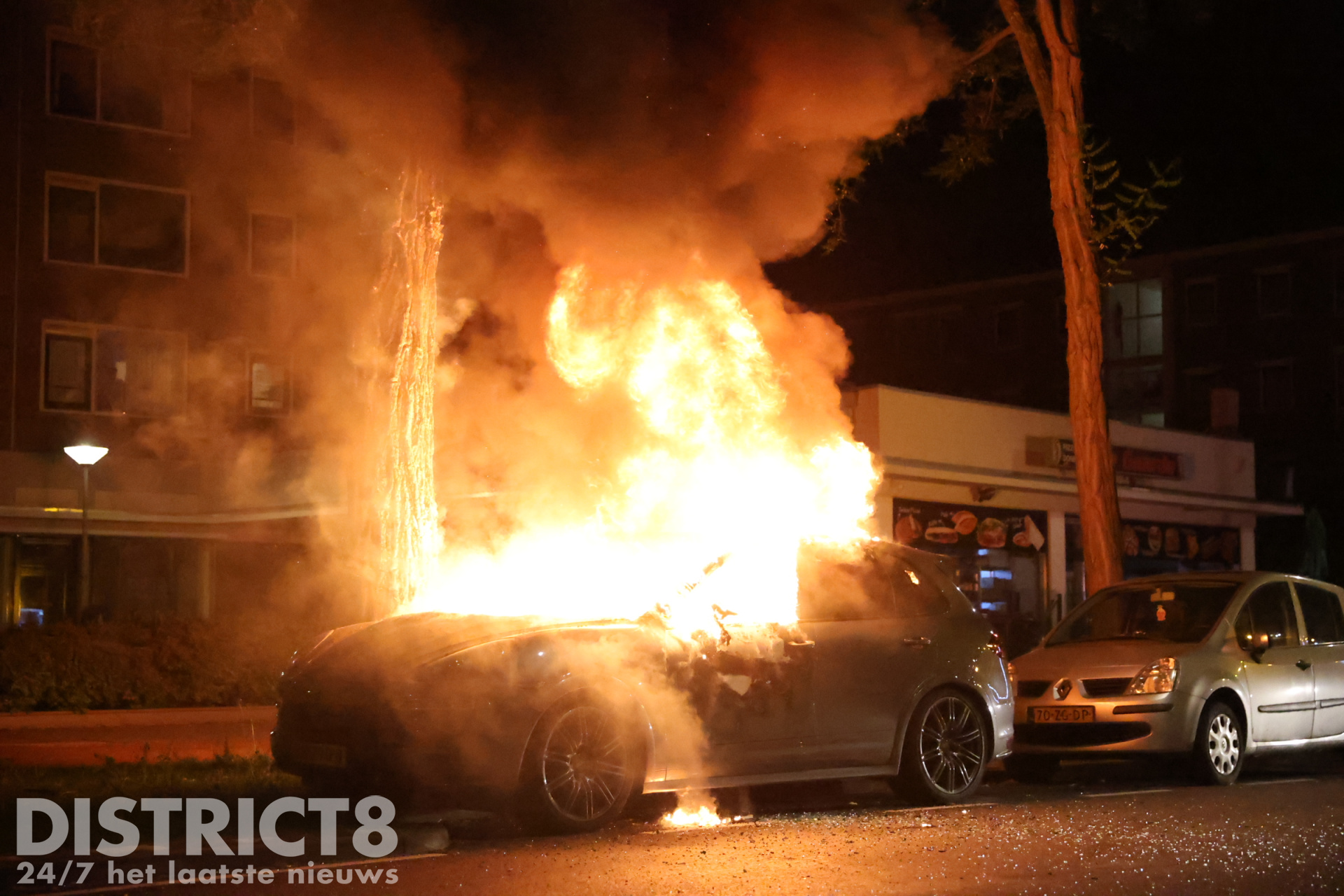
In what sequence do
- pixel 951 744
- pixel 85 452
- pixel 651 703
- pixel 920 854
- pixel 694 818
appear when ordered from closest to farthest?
pixel 920 854
pixel 651 703
pixel 694 818
pixel 951 744
pixel 85 452

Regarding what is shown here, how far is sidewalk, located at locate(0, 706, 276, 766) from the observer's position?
1041 cm

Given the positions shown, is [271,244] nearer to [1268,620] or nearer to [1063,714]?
[1063,714]

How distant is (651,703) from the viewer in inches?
308

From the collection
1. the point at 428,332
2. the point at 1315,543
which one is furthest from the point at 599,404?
the point at 1315,543

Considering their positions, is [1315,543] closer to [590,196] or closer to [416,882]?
[590,196]

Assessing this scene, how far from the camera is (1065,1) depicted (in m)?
15.0

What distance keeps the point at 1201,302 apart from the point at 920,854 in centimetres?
3555

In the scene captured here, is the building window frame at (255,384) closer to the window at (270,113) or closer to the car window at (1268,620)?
the window at (270,113)

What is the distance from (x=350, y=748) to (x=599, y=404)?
498cm

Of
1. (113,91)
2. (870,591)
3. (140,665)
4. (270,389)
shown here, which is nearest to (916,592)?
(870,591)

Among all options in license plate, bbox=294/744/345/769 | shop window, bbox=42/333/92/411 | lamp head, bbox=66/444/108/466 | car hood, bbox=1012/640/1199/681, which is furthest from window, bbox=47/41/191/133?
license plate, bbox=294/744/345/769

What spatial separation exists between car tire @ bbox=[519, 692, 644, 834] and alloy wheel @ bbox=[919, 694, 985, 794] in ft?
7.42

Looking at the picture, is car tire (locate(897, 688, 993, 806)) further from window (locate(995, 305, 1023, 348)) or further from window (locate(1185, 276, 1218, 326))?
window (locate(1185, 276, 1218, 326))

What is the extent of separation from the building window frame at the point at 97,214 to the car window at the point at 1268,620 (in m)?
22.4
